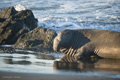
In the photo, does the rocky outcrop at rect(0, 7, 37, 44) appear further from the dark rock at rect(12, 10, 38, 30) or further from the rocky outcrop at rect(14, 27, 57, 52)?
the rocky outcrop at rect(14, 27, 57, 52)

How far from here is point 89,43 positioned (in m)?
7.15

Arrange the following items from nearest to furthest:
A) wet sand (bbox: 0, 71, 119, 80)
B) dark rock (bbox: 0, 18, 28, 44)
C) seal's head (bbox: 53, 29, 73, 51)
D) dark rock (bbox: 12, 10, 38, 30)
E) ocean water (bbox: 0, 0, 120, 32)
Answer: wet sand (bbox: 0, 71, 119, 80) < seal's head (bbox: 53, 29, 73, 51) < dark rock (bbox: 0, 18, 28, 44) < dark rock (bbox: 12, 10, 38, 30) < ocean water (bbox: 0, 0, 120, 32)

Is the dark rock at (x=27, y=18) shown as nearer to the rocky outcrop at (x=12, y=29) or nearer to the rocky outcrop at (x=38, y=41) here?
the rocky outcrop at (x=12, y=29)

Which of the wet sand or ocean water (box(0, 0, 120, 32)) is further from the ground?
the wet sand

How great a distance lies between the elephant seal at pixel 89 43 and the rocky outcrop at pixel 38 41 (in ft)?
5.88

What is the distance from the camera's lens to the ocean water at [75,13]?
20342 millimetres

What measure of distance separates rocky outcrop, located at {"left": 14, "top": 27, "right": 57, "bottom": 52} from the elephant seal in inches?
70.6

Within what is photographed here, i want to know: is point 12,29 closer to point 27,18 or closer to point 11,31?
point 11,31

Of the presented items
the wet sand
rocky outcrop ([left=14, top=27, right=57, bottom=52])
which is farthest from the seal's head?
the wet sand

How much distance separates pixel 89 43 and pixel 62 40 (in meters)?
0.77

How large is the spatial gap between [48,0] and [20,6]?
4.98 metres

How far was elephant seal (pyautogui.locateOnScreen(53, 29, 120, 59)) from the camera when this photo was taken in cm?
690

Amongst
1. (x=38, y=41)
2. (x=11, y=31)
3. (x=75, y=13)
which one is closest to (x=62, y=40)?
(x=38, y=41)

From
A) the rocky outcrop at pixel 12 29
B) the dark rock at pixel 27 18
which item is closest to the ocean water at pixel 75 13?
the dark rock at pixel 27 18
